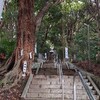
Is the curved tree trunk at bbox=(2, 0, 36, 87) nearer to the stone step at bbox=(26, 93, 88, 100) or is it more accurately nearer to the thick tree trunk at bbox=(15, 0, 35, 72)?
the thick tree trunk at bbox=(15, 0, 35, 72)

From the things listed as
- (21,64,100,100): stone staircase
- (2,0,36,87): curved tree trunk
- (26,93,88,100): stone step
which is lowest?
(26,93,88,100): stone step

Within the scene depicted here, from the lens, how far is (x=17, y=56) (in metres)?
13.9

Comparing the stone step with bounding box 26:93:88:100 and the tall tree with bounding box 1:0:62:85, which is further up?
the tall tree with bounding box 1:0:62:85

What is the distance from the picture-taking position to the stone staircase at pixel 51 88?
11306 millimetres

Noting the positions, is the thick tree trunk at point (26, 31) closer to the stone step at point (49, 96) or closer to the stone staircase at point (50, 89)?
the stone staircase at point (50, 89)

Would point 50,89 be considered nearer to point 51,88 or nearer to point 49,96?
point 51,88

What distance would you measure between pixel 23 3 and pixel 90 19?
1589cm

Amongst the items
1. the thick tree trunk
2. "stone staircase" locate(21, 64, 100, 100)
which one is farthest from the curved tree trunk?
"stone staircase" locate(21, 64, 100, 100)

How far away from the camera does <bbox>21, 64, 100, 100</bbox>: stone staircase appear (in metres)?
11.3

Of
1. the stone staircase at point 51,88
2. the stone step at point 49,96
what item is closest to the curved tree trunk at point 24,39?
the stone staircase at point 51,88

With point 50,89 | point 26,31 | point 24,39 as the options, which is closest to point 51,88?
point 50,89

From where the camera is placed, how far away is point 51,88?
481 inches

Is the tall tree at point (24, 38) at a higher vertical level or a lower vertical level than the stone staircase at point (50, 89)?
higher

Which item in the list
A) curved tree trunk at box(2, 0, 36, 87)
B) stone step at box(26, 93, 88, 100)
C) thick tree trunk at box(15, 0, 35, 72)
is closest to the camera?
stone step at box(26, 93, 88, 100)
